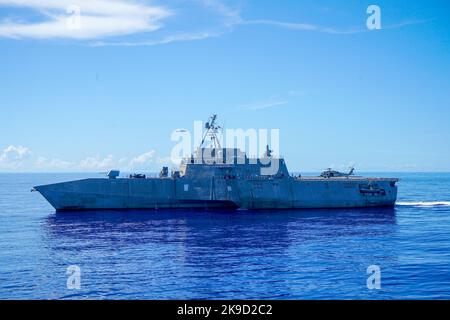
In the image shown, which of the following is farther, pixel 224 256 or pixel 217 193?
pixel 217 193

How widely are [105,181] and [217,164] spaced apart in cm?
1527

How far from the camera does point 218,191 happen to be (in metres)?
63.6

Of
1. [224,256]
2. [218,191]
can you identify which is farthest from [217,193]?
[224,256]

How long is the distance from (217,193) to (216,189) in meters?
0.57

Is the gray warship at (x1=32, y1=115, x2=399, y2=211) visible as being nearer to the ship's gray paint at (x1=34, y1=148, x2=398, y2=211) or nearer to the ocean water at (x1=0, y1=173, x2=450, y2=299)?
the ship's gray paint at (x1=34, y1=148, x2=398, y2=211)

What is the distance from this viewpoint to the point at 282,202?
65125 mm

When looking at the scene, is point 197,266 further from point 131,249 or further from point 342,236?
point 342,236

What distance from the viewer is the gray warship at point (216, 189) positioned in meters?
60.8

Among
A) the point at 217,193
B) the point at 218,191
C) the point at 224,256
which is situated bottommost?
the point at 224,256

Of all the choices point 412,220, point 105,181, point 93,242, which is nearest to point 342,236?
point 412,220

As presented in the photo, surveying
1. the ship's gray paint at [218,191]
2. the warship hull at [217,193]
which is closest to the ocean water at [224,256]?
the warship hull at [217,193]

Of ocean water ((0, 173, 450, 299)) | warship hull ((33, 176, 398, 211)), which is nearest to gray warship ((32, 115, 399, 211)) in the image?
warship hull ((33, 176, 398, 211))

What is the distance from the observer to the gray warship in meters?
60.8

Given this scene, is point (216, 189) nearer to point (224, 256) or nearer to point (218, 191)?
point (218, 191)
